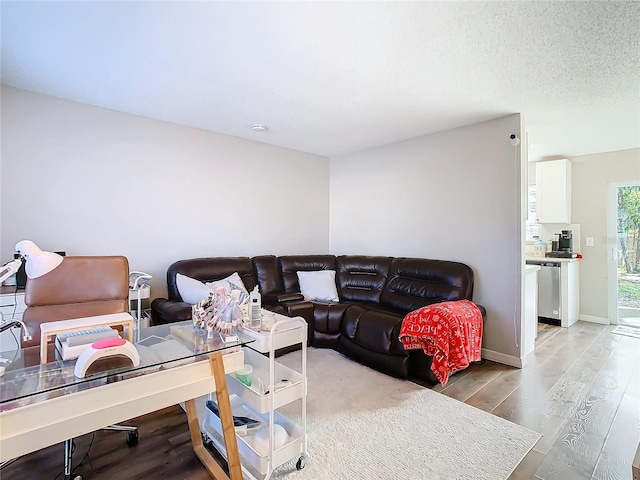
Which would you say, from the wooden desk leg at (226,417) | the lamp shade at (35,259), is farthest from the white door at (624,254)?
the lamp shade at (35,259)

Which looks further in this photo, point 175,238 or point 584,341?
point 584,341

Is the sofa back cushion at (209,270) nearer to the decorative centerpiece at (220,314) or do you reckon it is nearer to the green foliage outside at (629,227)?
the decorative centerpiece at (220,314)

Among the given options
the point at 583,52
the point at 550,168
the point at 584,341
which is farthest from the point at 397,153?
the point at 584,341

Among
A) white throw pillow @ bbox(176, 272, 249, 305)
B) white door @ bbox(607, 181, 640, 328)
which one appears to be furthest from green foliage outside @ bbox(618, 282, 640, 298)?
white throw pillow @ bbox(176, 272, 249, 305)

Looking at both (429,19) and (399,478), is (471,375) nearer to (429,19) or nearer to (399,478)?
(399,478)

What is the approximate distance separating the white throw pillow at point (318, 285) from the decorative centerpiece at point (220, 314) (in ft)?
7.37

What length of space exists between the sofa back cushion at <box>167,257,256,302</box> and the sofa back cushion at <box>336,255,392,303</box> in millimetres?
1161

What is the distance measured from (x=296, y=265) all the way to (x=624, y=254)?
4.64 metres

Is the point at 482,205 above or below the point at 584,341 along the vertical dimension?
above

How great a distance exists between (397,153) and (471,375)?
107 inches

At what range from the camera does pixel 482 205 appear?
3.41 m

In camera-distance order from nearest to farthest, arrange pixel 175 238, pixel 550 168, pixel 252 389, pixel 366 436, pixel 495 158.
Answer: pixel 252 389 → pixel 366 436 → pixel 495 158 → pixel 175 238 → pixel 550 168

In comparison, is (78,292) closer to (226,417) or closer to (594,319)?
(226,417)

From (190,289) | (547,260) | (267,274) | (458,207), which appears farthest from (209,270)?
(547,260)
